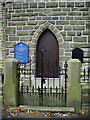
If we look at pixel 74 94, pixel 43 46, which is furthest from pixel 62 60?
pixel 74 94

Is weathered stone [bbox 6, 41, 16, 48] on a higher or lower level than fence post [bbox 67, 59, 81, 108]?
higher

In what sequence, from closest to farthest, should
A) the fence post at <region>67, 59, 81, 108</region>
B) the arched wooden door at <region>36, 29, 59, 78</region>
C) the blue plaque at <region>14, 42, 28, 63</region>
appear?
the fence post at <region>67, 59, 81, 108</region> → the blue plaque at <region>14, 42, 28, 63</region> → the arched wooden door at <region>36, 29, 59, 78</region>

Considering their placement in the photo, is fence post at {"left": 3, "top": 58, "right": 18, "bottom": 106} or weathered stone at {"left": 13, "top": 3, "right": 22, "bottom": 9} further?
weathered stone at {"left": 13, "top": 3, "right": 22, "bottom": 9}

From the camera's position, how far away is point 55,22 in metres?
8.12

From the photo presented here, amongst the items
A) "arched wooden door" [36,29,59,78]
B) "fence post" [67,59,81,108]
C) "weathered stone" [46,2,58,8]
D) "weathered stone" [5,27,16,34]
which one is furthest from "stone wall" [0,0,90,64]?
"fence post" [67,59,81,108]

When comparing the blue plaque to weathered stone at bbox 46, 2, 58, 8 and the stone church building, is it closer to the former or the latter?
the stone church building

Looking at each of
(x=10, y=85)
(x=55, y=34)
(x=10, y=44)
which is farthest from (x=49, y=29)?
(x=10, y=85)

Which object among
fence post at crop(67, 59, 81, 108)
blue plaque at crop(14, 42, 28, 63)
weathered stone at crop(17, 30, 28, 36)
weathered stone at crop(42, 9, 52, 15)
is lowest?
fence post at crop(67, 59, 81, 108)

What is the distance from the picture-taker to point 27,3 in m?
8.20

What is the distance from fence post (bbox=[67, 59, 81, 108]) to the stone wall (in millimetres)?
2157

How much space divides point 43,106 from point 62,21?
392cm

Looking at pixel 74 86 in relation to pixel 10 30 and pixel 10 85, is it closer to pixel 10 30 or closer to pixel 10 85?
pixel 10 85

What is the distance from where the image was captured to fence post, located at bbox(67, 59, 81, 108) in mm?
5945

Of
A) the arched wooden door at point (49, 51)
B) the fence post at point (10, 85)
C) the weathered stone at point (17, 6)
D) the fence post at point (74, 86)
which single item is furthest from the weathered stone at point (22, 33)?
the fence post at point (74, 86)
